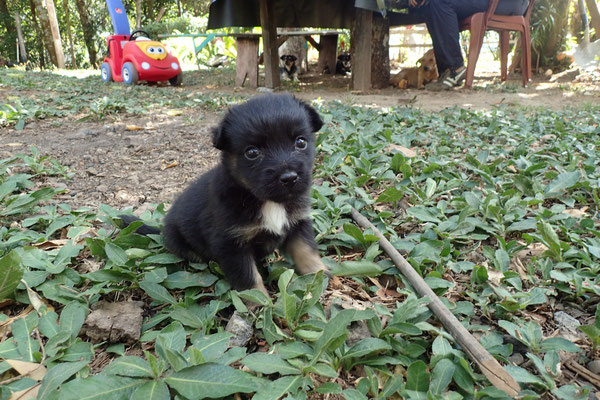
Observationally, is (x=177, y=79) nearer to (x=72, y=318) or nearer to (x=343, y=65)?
(x=343, y=65)

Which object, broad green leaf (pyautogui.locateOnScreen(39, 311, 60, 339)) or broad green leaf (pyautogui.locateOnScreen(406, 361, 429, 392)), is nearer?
broad green leaf (pyautogui.locateOnScreen(406, 361, 429, 392))

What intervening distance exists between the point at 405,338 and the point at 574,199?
2256 millimetres

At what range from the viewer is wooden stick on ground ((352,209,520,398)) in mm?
1606

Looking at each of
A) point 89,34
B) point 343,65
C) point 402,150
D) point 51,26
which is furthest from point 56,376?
point 89,34

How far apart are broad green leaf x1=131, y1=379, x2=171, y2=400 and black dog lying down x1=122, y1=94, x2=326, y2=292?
76 centimetres

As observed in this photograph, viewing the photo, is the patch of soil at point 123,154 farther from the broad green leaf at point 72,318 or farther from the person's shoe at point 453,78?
the person's shoe at point 453,78

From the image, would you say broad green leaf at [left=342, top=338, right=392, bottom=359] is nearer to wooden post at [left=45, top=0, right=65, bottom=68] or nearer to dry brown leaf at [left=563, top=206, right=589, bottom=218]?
dry brown leaf at [left=563, top=206, right=589, bottom=218]

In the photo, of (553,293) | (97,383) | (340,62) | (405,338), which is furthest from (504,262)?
(340,62)

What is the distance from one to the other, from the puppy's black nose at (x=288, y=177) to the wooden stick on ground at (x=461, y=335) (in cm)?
81

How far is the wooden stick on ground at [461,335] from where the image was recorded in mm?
1606

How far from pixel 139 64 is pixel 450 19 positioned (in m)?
7.76

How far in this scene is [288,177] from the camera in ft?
7.09

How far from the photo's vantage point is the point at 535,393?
160cm

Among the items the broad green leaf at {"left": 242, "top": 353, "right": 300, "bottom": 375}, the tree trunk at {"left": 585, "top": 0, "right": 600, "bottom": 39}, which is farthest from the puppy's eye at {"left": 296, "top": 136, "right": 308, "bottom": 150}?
the tree trunk at {"left": 585, "top": 0, "right": 600, "bottom": 39}
